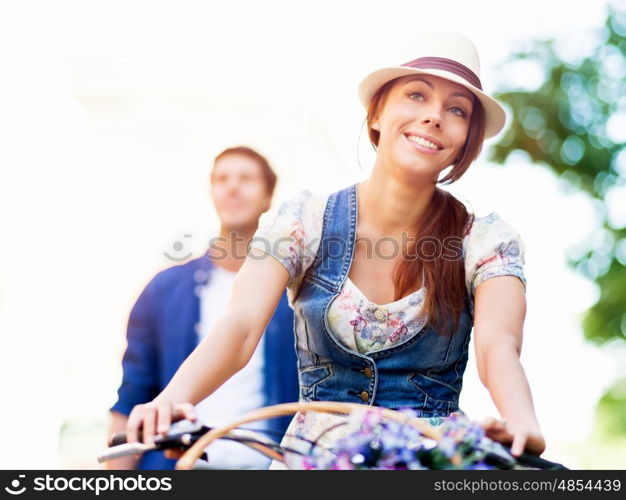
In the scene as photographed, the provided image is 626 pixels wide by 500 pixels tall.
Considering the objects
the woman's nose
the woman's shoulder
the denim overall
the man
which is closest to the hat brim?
the woman's nose

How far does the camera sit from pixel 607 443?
29.6 ft

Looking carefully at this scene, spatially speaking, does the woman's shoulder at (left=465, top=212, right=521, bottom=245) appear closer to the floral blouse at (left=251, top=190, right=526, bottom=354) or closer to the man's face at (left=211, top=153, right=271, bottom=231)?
the floral blouse at (left=251, top=190, right=526, bottom=354)

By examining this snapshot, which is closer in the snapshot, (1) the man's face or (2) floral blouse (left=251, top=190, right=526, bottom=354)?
(2) floral blouse (left=251, top=190, right=526, bottom=354)

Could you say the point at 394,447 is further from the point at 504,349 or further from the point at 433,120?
the point at 433,120

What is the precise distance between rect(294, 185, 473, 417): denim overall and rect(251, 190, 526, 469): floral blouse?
2 centimetres

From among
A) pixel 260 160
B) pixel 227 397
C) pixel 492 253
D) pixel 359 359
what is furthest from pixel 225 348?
pixel 260 160

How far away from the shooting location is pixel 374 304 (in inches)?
86.9

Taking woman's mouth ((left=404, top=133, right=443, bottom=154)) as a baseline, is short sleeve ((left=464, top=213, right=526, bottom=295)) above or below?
below

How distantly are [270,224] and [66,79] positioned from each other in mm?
7361

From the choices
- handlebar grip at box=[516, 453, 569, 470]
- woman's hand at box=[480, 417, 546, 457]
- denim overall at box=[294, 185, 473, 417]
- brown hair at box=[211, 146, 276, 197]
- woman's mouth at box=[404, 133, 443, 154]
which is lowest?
handlebar grip at box=[516, 453, 569, 470]

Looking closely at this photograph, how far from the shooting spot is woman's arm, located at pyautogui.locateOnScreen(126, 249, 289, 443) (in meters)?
1.57

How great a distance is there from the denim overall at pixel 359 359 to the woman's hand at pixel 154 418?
70cm
